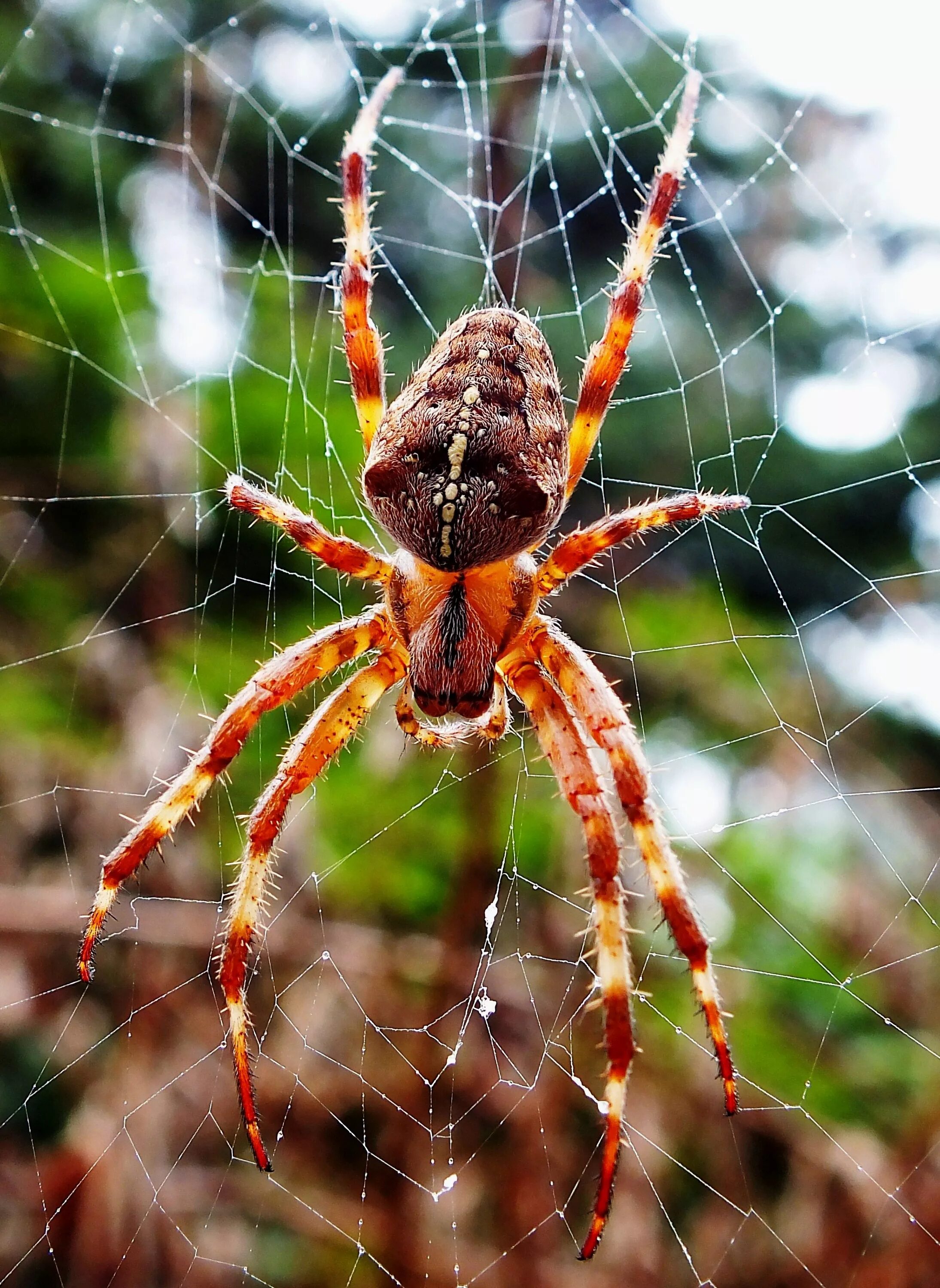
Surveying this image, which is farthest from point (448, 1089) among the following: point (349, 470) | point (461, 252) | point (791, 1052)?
point (461, 252)

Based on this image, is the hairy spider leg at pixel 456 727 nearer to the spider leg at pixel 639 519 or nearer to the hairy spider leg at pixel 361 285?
the spider leg at pixel 639 519

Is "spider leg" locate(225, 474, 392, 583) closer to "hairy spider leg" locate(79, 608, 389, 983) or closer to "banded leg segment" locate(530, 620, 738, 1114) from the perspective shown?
"hairy spider leg" locate(79, 608, 389, 983)

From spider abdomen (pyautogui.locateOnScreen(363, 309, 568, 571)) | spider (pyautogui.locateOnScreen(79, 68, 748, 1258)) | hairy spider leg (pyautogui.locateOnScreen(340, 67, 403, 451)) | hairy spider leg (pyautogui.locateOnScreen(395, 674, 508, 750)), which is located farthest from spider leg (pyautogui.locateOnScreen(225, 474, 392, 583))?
hairy spider leg (pyautogui.locateOnScreen(395, 674, 508, 750))

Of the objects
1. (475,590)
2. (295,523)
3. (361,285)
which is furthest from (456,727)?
(361,285)

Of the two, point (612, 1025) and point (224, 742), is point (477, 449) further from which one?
point (612, 1025)

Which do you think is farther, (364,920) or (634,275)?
(364,920)

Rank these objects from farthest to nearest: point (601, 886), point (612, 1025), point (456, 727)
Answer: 1. point (456, 727)
2. point (601, 886)
3. point (612, 1025)
